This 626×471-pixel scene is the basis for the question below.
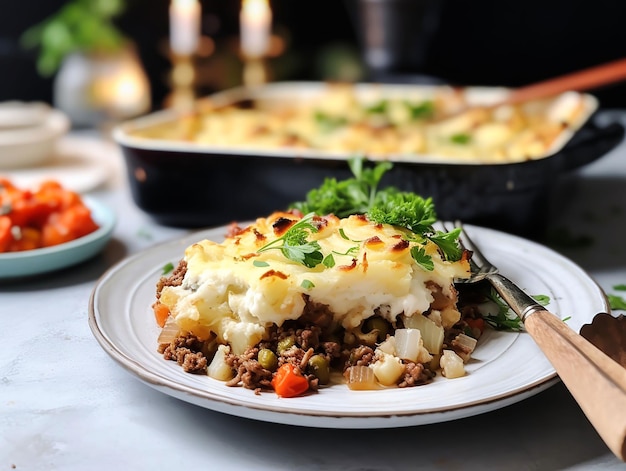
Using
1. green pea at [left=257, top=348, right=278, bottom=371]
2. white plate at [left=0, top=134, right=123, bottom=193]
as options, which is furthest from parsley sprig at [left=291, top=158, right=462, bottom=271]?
white plate at [left=0, top=134, right=123, bottom=193]

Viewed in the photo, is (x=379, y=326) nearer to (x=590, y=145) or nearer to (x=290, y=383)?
(x=290, y=383)

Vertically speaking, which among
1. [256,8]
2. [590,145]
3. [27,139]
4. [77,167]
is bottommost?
[77,167]

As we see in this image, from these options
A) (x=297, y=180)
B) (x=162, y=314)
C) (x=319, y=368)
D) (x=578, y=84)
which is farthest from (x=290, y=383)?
(x=578, y=84)

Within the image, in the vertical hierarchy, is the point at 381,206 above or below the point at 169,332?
above

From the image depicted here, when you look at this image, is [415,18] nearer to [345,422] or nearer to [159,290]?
[159,290]

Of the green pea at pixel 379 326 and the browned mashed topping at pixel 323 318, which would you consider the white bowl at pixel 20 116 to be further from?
the green pea at pixel 379 326

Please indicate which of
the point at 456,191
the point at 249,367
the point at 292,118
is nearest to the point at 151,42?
the point at 292,118
